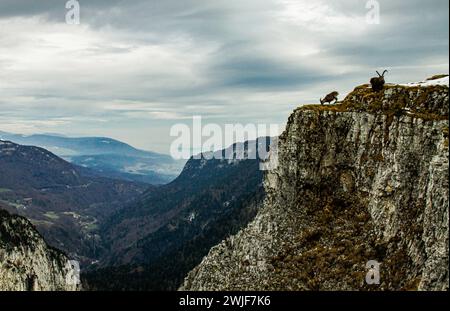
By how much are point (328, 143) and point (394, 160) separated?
12310 mm

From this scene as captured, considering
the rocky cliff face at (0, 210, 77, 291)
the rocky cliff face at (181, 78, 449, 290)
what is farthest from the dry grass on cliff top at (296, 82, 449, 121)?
the rocky cliff face at (0, 210, 77, 291)

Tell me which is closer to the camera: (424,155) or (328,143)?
(424,155)

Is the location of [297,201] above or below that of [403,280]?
above

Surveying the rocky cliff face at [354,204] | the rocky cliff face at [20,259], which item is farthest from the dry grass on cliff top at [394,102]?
the rocky cliff face at [20,259]

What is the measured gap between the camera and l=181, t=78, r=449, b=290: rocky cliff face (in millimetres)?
52688

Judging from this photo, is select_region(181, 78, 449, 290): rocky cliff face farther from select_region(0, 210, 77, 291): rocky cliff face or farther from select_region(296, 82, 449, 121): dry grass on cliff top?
select_region(0, 210, 77, 291): rocky cliff face

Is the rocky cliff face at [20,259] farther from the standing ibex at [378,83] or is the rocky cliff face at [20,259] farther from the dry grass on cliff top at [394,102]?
the standing ibex at [378,83]

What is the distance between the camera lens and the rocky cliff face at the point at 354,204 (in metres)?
52.7

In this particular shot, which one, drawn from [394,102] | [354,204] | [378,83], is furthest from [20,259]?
[394,102]

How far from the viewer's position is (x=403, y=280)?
2100 inches

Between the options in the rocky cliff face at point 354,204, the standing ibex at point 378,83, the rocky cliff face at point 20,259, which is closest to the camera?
the rocky cliff face at point 354,204

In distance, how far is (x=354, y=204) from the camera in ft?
213
